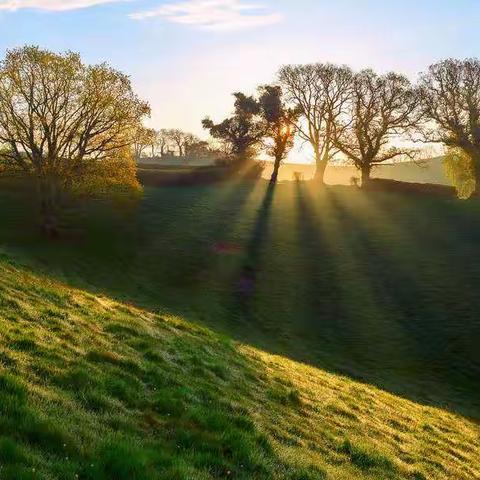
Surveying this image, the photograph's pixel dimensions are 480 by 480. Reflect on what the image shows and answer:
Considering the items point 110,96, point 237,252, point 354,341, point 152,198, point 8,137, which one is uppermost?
point 110,96

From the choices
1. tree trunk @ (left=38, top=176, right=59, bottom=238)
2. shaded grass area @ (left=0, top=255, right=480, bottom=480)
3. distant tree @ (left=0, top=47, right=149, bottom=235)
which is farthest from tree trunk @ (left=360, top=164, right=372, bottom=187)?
shaded grass area @ (left=0, top=255, right=480, bottom=480)

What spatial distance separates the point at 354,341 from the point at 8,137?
122 ft

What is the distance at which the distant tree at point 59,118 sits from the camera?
5047 centimetres

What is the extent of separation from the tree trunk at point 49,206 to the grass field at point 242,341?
2.17 metres

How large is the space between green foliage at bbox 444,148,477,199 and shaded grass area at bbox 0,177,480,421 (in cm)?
884

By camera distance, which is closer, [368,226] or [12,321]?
[12,321]

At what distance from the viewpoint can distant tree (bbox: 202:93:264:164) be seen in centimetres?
10044

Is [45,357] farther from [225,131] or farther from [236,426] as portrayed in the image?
[225,131]

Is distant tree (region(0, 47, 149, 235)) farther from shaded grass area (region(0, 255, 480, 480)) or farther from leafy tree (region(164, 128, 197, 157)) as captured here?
leafy tree (region(164, 128, 197, 157))

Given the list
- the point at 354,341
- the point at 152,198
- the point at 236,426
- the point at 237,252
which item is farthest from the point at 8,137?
the point at 236,426

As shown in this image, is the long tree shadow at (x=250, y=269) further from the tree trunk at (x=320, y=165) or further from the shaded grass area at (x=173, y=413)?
the tree trunk at (x=320, y=165)

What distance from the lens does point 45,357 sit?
1412 cm

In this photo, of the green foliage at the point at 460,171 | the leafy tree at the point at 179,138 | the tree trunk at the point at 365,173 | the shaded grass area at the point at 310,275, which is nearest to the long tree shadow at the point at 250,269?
the shaded grass area at the point at 310,275

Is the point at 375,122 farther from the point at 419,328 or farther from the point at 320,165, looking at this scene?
the point at 419,328
